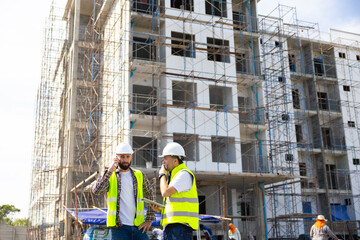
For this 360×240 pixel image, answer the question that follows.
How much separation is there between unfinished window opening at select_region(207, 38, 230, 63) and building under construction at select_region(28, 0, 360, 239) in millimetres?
130

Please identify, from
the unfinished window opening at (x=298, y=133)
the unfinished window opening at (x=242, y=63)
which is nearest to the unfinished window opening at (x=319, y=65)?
the unfinished window opening at (x=298, y=133)

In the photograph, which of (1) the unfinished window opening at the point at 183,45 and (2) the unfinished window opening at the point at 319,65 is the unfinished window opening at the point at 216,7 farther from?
(2) the unfinished window opening at the point at 319,65

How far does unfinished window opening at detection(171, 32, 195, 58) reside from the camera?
2374 cm

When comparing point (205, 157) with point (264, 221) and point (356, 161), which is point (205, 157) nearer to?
point (264, 221)

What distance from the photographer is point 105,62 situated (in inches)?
1078

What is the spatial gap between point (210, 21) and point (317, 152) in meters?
13.8

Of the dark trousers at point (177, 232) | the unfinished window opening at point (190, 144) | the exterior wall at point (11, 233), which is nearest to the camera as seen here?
the dark trousers at point (177, 232)

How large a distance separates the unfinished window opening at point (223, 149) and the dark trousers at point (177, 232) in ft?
59.1

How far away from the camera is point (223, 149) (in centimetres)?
2470

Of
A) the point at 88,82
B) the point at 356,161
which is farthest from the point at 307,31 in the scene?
the point at 88,82

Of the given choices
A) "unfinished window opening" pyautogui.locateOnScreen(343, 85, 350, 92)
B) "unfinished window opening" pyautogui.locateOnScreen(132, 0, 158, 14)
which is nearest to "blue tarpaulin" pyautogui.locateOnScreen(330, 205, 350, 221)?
"unfinished window opening" pyautogui.locateOnScreen(343, 85, 350, 92)

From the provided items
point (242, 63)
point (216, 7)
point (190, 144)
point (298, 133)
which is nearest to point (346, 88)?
point (298, 133)

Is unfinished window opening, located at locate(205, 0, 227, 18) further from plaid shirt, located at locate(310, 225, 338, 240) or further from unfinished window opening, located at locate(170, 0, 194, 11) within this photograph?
plaid shirt, located at locate(310, 225, 338, 240)

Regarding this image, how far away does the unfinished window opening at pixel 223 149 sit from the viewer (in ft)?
76.7
